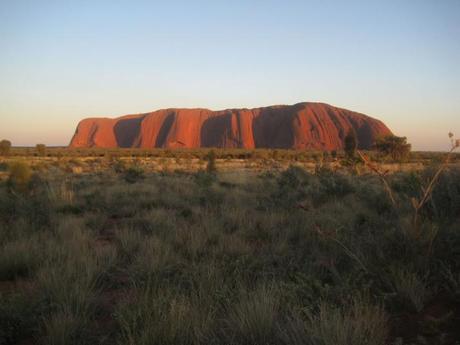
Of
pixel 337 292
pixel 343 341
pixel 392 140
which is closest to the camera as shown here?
pixel 343 341

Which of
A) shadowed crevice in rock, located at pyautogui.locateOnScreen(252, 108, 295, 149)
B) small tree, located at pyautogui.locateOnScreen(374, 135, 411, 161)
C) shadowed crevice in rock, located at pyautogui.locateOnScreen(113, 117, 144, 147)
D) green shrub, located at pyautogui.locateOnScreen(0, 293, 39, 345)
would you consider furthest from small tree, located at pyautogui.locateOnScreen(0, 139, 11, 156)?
shadowed crevice in rock, located at pyautogui.locateOnScreen(252, 108, 295, 149)

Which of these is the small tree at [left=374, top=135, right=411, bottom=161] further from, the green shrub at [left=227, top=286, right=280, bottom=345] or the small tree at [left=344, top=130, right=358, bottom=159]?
the green shrub at [left=227, top=286, right=280, bottom=345]

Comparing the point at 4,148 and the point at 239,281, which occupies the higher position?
the point at 4,148

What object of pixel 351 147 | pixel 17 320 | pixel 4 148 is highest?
pixel 351 147

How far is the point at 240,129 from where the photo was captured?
9444cm

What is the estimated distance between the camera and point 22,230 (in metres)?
5.48

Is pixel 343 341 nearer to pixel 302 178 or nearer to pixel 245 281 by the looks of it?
pixel 245 281

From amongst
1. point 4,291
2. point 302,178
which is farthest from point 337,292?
point 302,178

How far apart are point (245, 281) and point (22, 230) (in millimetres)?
4102

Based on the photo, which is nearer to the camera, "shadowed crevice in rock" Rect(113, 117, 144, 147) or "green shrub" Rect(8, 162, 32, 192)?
"green shrub" Rect(8, 162, 32, 192)

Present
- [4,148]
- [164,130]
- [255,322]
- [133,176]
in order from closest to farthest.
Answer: [255,322] < [133,176] < [4,148] < [164,130]

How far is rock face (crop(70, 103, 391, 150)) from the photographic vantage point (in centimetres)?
8662

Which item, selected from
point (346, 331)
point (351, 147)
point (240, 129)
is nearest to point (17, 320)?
point (346, 331)

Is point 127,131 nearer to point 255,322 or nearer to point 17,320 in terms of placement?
point 17,320
